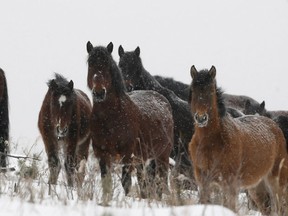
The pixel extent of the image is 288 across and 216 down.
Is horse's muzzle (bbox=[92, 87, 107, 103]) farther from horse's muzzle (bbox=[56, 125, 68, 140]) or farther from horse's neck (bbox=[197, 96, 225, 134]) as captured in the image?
horse's neck (bbox=[197, 96, 225, 134])

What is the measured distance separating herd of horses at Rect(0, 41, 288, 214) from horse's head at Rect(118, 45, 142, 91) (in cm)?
2

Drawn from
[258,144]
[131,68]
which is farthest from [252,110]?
[258,144]

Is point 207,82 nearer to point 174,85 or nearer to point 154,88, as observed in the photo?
point 154,88

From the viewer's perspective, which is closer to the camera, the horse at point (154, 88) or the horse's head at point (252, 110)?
the horse at point (154, 88)

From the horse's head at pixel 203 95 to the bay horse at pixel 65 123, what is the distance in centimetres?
264

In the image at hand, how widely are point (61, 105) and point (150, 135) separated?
1.55 meters

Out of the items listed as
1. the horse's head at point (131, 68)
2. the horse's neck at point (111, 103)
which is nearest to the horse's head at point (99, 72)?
the horse's neck at point (111, 103)

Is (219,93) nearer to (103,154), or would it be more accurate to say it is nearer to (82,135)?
(103,154)

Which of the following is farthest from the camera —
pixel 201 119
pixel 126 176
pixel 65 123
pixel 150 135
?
pixel 150 135

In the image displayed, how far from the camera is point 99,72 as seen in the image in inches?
330

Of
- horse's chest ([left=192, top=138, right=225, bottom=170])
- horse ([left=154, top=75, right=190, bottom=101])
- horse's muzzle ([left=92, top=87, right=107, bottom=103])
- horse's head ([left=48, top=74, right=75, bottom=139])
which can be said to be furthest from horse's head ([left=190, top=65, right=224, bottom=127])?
horse ([left=154, top=75, right=190, bottom=101])

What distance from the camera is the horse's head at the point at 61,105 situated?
29.5 feet

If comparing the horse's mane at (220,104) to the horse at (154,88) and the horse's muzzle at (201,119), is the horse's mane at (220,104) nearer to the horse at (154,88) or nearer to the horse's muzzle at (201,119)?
the horse's muzzle at (201,119)

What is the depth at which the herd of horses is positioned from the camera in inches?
283
